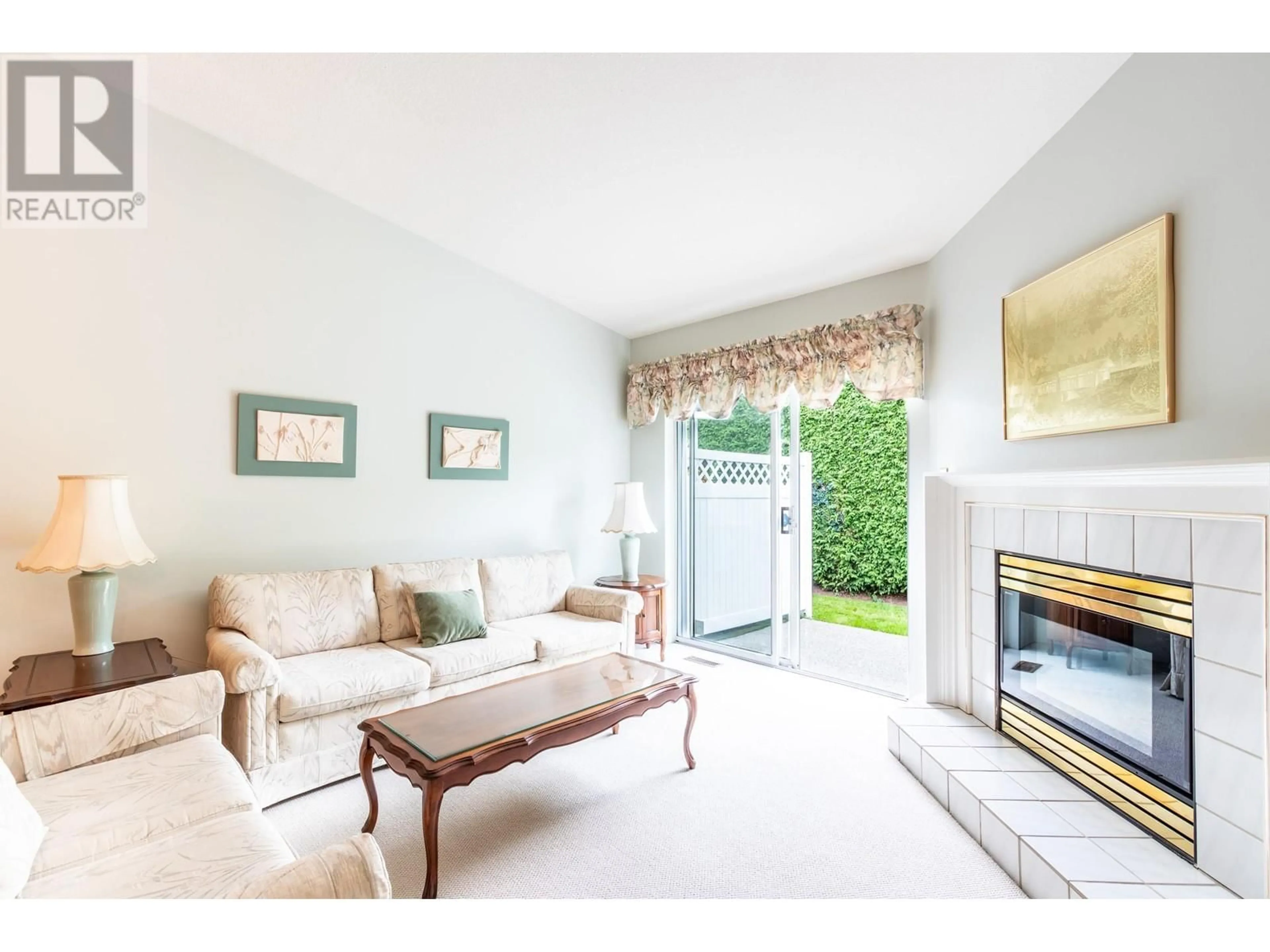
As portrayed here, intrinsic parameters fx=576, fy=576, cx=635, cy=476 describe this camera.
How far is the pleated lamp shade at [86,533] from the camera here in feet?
7.06

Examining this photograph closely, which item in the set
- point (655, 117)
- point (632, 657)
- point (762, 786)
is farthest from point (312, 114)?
point (762, 786)

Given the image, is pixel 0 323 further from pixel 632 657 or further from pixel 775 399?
pixel 775 399

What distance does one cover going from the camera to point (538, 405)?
421 centimetres

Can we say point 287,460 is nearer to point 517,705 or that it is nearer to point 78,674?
point 78,674

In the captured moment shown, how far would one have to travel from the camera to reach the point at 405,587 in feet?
10.5

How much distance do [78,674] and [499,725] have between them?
5.16ft

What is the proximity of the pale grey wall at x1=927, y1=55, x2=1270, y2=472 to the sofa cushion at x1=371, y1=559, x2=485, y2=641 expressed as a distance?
2878 millimetres

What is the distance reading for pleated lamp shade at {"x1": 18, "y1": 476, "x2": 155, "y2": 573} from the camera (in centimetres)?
215

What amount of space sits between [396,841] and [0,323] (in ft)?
8.54

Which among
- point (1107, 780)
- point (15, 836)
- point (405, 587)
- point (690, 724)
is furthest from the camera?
point (405, 587)

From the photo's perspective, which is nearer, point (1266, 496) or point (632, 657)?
point (1266, 496)

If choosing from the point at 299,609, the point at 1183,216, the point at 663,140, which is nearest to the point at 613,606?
the point at 299,609

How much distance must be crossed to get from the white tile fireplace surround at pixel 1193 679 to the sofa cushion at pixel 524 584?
7.55 feet

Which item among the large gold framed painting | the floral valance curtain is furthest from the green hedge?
the large gold framed painting
